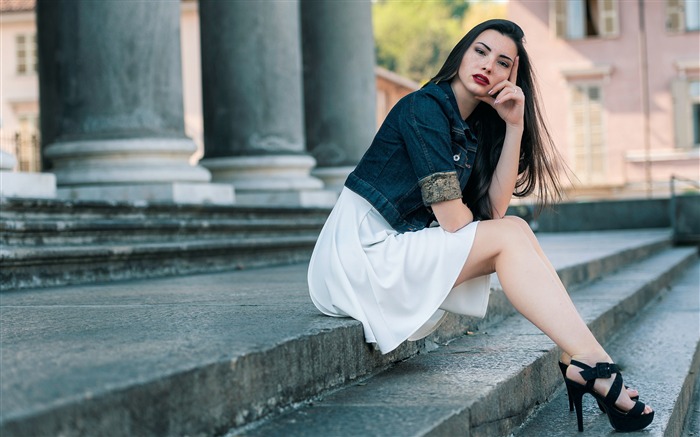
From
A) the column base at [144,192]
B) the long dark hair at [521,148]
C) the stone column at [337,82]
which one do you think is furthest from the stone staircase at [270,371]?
Answer: the stone column at [337,82]

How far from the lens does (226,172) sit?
8.94 metres

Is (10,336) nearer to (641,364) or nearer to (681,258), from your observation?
(641,364)

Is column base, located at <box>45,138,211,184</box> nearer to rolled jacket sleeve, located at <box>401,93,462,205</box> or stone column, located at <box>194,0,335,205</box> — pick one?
stone column, located at <box>194,0,335,205</box>

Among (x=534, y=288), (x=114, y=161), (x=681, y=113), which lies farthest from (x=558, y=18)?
(x=534, y=288)

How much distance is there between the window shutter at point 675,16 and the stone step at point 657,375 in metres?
25.0

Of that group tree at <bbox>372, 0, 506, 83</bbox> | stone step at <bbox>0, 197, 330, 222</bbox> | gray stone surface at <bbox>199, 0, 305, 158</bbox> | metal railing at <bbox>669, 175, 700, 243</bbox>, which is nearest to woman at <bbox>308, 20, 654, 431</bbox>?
stone step at <bbox>0, 197, 330, 222</bbox>

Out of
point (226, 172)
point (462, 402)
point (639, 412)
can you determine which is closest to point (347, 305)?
point (462, 402)

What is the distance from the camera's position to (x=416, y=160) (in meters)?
3.23

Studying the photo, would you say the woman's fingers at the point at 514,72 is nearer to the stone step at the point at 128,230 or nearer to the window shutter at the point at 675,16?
the stone step at the point at 128,230

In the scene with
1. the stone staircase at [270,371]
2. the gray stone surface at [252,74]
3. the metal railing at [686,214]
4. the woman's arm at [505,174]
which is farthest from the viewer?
the metal railing at [686,214]

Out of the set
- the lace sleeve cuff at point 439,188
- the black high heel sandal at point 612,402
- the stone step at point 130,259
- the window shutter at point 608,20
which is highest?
the window shutter at point 608,20

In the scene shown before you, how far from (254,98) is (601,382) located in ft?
19.1

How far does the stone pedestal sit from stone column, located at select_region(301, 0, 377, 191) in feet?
15.3

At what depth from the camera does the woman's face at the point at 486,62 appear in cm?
339
